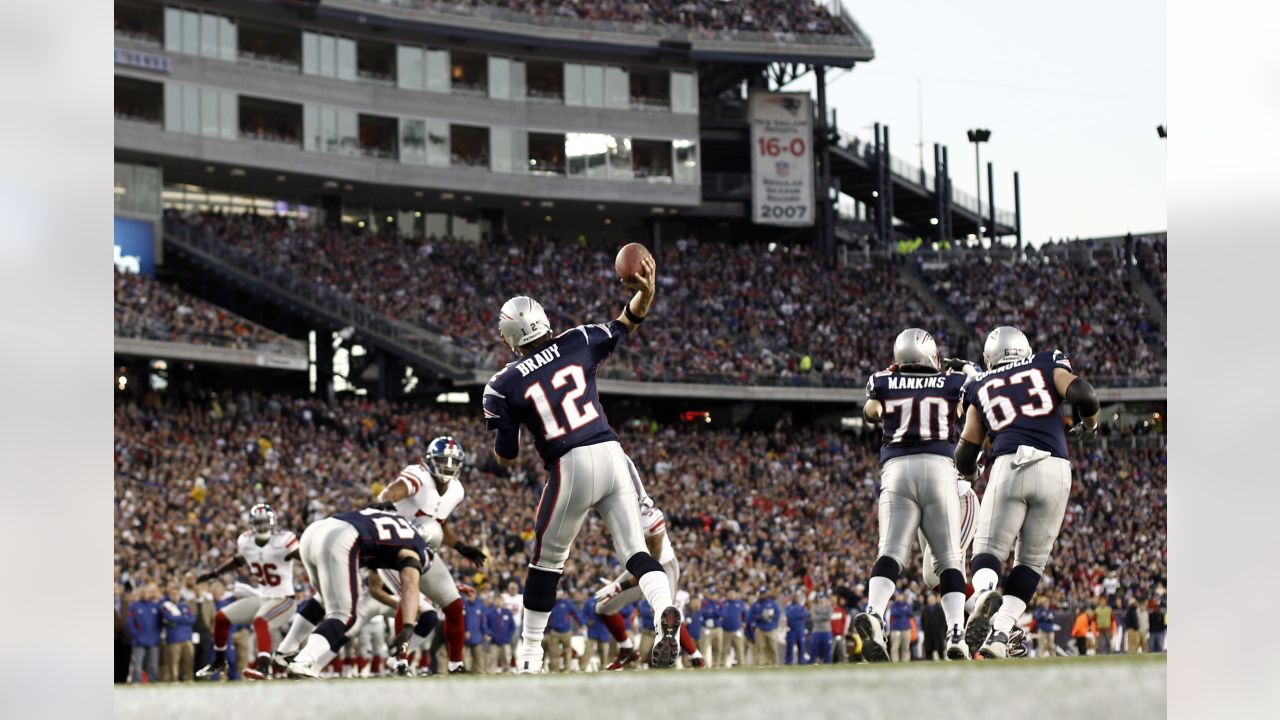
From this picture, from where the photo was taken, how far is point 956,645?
30.9ft

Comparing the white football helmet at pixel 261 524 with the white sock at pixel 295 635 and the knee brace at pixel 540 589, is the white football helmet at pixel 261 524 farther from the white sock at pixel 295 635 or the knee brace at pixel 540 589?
the knee brace at pixel 540 589

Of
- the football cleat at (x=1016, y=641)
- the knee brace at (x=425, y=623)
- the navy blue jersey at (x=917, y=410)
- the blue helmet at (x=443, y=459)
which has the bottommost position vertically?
the knee brace at (x=425, y=623)

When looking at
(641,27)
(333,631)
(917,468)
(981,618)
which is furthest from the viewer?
(641,27)

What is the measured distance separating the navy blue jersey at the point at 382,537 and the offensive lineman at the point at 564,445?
126 inches

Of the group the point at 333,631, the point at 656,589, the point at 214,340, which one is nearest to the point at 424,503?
the point at 333,631

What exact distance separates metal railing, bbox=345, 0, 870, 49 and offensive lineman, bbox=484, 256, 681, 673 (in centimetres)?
4058

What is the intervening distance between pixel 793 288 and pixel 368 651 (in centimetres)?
3134

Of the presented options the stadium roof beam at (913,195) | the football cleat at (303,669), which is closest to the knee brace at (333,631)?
the football cleat at (303,669)

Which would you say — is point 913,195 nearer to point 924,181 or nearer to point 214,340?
point 924,181

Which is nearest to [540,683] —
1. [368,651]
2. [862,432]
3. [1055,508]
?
[1055,508]

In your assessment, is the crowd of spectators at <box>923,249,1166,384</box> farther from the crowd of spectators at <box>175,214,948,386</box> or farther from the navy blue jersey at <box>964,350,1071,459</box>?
the navy blue jersey at <box>964,350,1071,459</box>

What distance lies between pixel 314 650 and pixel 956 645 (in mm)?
4729

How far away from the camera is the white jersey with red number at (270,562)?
15008 mm
